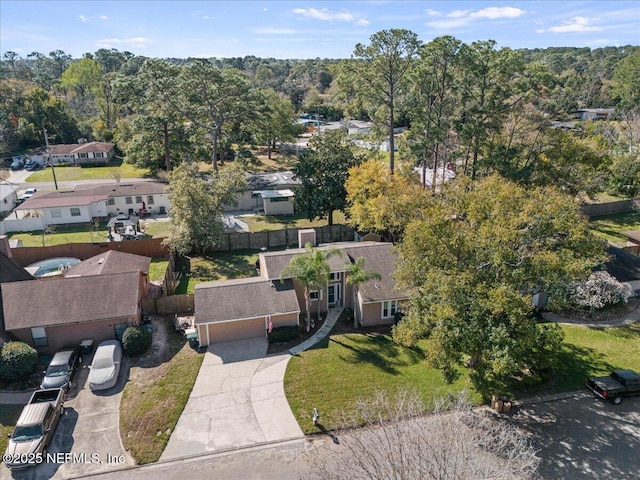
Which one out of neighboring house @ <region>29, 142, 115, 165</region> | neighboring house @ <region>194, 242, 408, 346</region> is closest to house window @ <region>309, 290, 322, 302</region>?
neighboring house @ <region>194, 242, 408, 346</region>

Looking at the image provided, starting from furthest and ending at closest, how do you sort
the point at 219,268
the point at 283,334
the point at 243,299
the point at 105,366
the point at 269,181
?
the point at 269,181
the point at 219,268
the point at 243,299
the point at 283,334
the point at 105,366

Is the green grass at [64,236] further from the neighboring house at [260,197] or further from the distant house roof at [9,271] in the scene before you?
the neighboring house at [260,197]

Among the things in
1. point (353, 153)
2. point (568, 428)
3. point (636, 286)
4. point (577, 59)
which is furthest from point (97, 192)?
point (577, 59)

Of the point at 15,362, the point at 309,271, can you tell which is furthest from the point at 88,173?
the point at 309,271

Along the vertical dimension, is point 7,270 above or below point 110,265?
above

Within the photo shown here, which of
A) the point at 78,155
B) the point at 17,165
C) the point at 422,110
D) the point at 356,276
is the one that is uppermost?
the point at 422,110

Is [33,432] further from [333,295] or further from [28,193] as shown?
[28,193]

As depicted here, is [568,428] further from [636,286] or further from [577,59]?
[577,59]

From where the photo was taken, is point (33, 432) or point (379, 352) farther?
point (379, 352)
